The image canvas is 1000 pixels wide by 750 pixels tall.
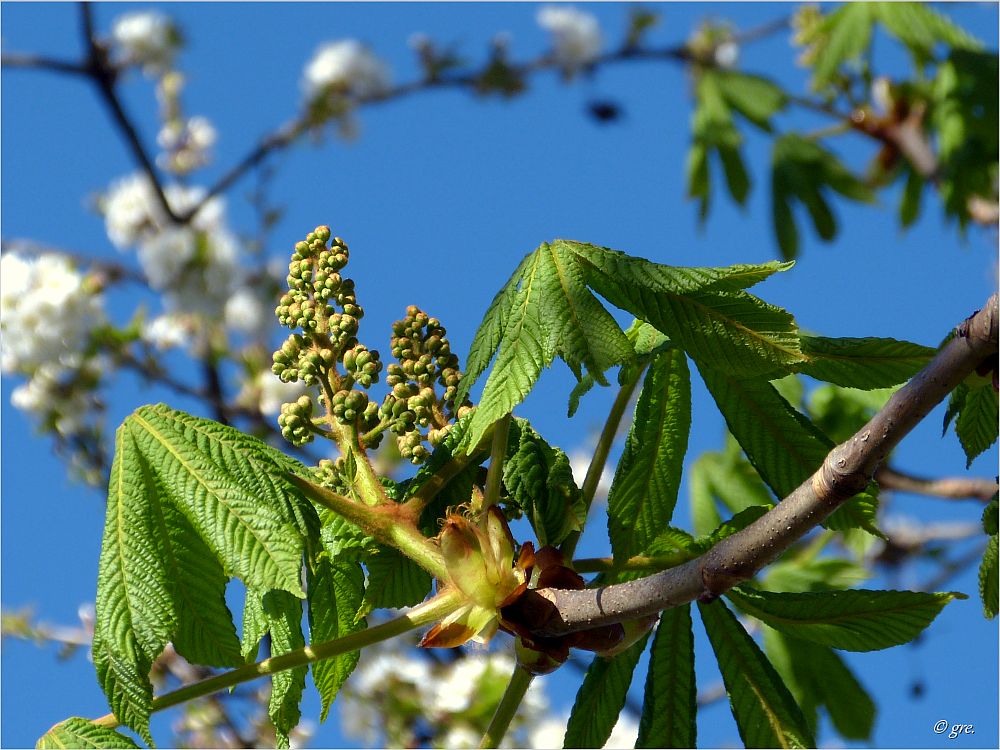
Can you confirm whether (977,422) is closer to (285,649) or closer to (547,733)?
(285,649)

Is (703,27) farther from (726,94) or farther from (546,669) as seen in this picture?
(546,669)

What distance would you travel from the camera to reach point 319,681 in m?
1.65

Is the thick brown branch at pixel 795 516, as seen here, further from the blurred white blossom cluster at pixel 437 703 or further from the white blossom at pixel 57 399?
the white blossom at pixel 57 399

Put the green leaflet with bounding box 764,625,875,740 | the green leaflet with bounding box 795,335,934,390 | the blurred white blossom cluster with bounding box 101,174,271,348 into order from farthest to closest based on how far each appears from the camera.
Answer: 1. the blurred white blossom cluster with bounding box 101,174,271,348
2. the green leaflet with bounding box 764,625,875,740
3. the green leaflet with bounding box 795,335,934,390

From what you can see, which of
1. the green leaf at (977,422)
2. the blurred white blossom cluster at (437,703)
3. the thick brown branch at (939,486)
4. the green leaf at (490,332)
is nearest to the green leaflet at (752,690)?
the green leaf at (977,422)

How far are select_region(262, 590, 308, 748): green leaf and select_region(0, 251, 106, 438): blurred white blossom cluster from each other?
2.06 metres

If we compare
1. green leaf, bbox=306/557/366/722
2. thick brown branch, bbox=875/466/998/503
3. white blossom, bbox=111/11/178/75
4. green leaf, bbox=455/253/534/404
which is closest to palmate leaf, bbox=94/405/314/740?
green leaf, bbox=306/557/366/722

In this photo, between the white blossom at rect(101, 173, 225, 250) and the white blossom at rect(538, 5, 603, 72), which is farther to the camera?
the white blossom at rect(538, 5, 603, 72)

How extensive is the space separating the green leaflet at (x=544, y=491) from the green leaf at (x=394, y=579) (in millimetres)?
184

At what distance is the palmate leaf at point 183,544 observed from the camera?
140 cm

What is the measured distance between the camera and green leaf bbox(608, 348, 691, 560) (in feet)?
5.23

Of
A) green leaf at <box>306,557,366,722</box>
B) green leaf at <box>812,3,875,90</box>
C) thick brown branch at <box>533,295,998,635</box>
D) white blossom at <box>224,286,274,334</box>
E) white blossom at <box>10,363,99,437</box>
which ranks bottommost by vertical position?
thick brown branch at <box>533,295,998,635</box>

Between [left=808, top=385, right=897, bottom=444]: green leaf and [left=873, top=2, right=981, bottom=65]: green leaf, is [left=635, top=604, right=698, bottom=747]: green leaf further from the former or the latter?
[left=873, top=2, right=981, bottom=65]: green leaf

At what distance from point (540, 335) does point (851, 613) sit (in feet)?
2.06
